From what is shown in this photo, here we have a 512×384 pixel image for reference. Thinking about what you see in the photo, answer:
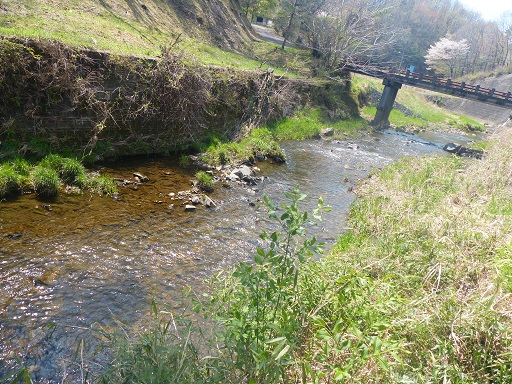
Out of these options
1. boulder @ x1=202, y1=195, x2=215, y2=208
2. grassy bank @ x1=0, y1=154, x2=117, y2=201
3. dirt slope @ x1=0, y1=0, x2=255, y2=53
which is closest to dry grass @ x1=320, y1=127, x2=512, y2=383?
boulder @ x1=202, y1=195, x2=215, y2=208

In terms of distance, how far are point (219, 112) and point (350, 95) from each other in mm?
20953

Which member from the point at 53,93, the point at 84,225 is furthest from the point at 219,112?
the point at 84,225

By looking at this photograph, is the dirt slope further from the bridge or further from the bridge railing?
the bridge railing

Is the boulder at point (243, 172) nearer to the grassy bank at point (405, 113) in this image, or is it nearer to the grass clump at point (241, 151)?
the grass clump at point (241, 151)

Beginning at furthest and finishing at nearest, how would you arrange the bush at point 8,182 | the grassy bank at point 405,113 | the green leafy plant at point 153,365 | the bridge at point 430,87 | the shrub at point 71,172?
1. the grassy bank at point 405,113
2. the bridge at point 430,87
3. the shrub at point 71,172
4. the bush at point 8,182
5. the green leafy plant at point 153,365

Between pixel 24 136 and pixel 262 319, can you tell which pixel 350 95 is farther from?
pixel 262 319

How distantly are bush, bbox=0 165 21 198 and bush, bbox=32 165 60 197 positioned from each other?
37 cm

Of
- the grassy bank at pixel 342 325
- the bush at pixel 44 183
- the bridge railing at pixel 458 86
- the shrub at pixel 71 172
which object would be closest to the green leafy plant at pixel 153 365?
the grassy bank at pixel 342 325

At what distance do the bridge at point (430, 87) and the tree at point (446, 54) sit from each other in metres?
43.0

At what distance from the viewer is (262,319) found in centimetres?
361

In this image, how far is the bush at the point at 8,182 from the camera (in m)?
8.33

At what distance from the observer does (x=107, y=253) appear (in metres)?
7.37

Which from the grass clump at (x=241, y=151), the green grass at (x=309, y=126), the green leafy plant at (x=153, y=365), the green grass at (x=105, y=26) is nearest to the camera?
the green leafy plant at (x=153, y=365)

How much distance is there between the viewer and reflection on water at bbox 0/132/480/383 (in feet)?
17.1
